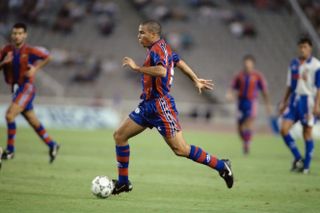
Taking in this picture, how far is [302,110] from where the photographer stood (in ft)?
43.4

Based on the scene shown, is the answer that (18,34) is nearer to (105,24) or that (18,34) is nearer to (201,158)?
(201,158)

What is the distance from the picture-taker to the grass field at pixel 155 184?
8.35m

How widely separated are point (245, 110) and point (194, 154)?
9485mm

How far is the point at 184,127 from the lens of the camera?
96.9 feet

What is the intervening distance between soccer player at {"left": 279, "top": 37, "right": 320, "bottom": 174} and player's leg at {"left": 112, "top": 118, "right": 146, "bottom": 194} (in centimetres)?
489

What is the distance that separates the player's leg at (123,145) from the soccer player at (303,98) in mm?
4890

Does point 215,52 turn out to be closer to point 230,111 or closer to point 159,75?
point 230,111

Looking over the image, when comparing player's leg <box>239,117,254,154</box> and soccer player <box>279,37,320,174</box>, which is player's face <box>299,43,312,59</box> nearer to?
soccer player <box>279,37,320,174</box>

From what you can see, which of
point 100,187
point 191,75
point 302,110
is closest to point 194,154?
point 191,75

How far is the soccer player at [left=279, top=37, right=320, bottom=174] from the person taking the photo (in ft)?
42.6

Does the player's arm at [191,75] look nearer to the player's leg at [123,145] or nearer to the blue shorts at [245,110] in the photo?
the player's leg at [123,145]

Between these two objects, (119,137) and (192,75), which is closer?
(119,137)

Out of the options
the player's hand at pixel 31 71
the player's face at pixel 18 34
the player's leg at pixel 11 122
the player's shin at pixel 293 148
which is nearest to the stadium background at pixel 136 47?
the player's leg at pixel 11 122

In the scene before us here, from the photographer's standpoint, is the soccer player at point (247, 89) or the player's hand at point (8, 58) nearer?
the player's hand at point (8, 58)
